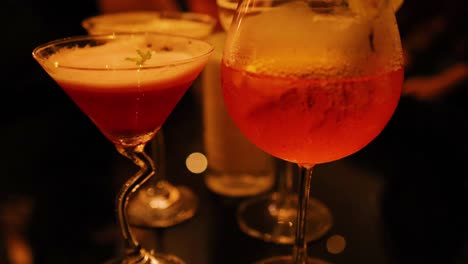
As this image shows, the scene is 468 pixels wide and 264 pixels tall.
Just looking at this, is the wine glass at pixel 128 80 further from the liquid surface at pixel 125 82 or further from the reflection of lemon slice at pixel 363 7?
the reflection of lemon slice at pixel 363 7

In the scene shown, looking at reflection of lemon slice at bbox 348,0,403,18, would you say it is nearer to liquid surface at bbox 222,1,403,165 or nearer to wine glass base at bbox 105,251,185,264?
liquid surface at bbox 222,1,403,165

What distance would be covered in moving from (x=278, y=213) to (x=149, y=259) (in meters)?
0.29

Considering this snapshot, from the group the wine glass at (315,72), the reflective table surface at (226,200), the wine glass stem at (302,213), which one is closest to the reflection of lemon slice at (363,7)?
the wine glass at (315,72)

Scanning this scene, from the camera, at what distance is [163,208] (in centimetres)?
96

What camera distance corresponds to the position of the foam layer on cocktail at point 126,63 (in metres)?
0.67

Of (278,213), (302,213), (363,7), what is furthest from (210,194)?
(363,7)

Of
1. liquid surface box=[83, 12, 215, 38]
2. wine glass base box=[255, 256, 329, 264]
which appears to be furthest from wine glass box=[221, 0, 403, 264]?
liquid surface box=[83, 12, 215, 38]

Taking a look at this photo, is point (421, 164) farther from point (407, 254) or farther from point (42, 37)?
point (42, 37)

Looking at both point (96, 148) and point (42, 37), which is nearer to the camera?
point (96, 148)

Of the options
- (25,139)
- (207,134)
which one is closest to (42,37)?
(25,139)

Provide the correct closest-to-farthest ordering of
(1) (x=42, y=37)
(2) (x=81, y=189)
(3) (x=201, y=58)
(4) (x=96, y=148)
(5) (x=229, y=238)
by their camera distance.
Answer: (3) (x=201, y=58) < (5) (x=229, y=238) < (2) (x=81, y=189) < (4) (x=96, y=148) < (1) (x=42, y=37)

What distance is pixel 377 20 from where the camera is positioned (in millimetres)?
588

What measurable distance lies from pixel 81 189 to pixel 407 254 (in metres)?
0.61

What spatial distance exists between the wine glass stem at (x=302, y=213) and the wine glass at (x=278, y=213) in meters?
0.10
